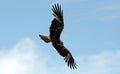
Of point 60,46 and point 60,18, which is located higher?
point 60,18

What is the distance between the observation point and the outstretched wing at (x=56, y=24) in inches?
833

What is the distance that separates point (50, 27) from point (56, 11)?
1.45m

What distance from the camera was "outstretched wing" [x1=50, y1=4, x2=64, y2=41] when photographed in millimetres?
21156

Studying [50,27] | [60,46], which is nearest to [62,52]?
[60,46]

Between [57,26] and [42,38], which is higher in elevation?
[57,26]

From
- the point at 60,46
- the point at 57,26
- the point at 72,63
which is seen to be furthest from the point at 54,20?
the point at 72,63

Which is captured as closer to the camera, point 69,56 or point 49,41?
point 49,41

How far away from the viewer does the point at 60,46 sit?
21.6 metres

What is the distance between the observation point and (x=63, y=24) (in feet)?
73.2

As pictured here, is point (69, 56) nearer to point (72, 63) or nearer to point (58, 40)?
point (72, 63)

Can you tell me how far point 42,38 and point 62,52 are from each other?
2.24 meters

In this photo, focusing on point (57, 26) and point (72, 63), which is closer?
point (57, 26)

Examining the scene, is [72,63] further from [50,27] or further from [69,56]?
[50,27]

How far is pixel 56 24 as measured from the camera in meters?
21.6
